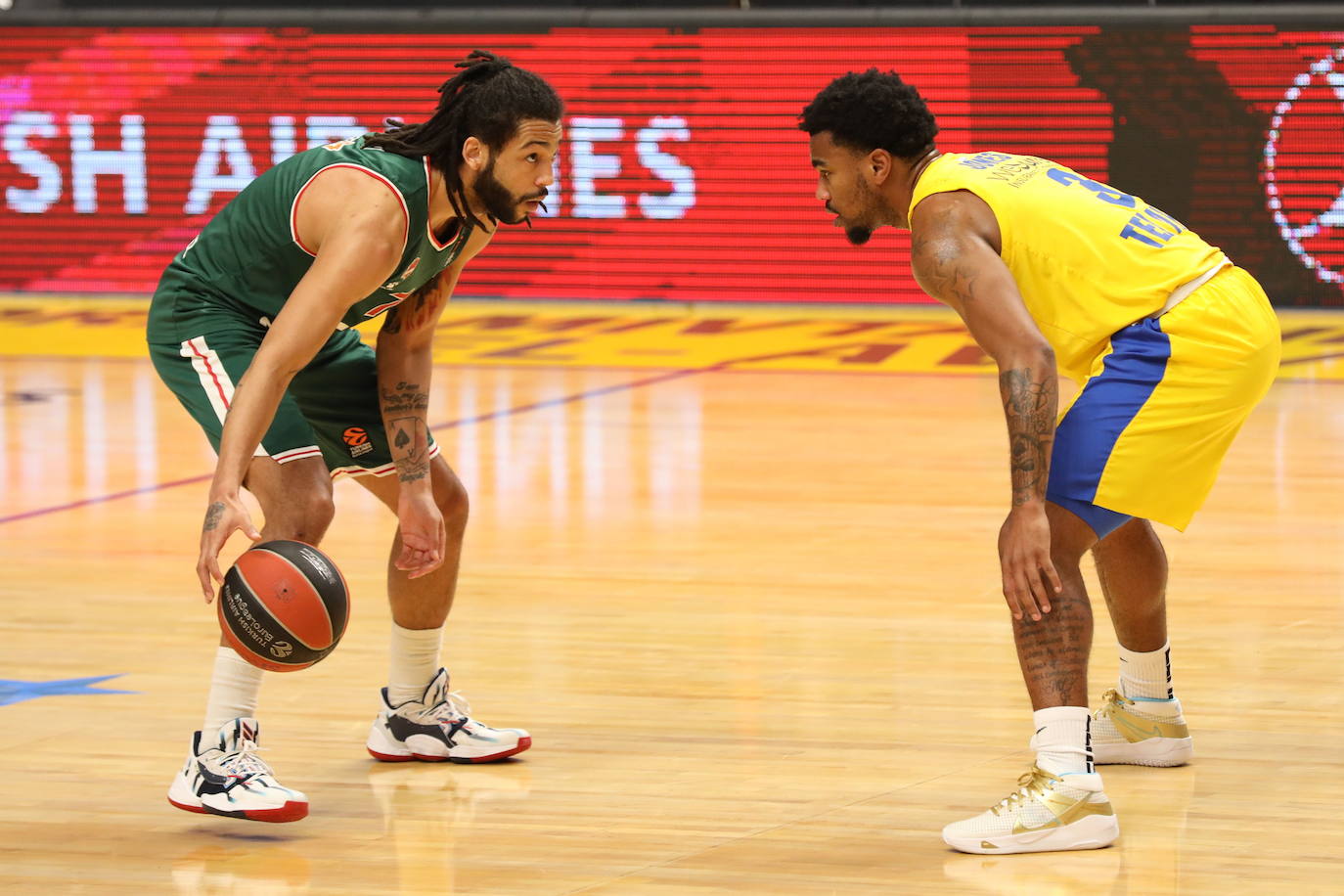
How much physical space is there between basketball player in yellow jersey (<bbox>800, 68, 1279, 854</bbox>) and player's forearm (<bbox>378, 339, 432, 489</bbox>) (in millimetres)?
1022

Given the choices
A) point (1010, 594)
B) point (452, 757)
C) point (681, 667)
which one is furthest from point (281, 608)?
point (681, 667)

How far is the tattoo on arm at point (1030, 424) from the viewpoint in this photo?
3654mm

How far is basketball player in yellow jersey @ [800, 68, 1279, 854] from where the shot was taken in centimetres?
372

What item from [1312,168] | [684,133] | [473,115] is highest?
[684,133]

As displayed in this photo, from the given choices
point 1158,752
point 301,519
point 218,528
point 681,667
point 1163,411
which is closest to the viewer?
point 218,528

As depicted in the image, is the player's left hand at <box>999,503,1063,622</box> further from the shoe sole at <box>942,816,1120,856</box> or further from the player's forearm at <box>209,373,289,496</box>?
the player's forearm at <box>209,373,289,496</box>

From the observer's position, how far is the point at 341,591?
3.92m

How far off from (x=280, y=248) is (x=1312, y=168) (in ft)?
31.4

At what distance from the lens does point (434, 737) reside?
4473mm

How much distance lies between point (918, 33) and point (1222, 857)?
10020 mm

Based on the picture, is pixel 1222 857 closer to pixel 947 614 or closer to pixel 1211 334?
pixel 1211 334

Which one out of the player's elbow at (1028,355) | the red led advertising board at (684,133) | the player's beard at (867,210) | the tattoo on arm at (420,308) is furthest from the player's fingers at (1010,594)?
the red led advertising board at (684,133)

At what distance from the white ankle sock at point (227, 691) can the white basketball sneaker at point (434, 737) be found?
498 millimetres

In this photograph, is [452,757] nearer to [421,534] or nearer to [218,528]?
[421,534]
